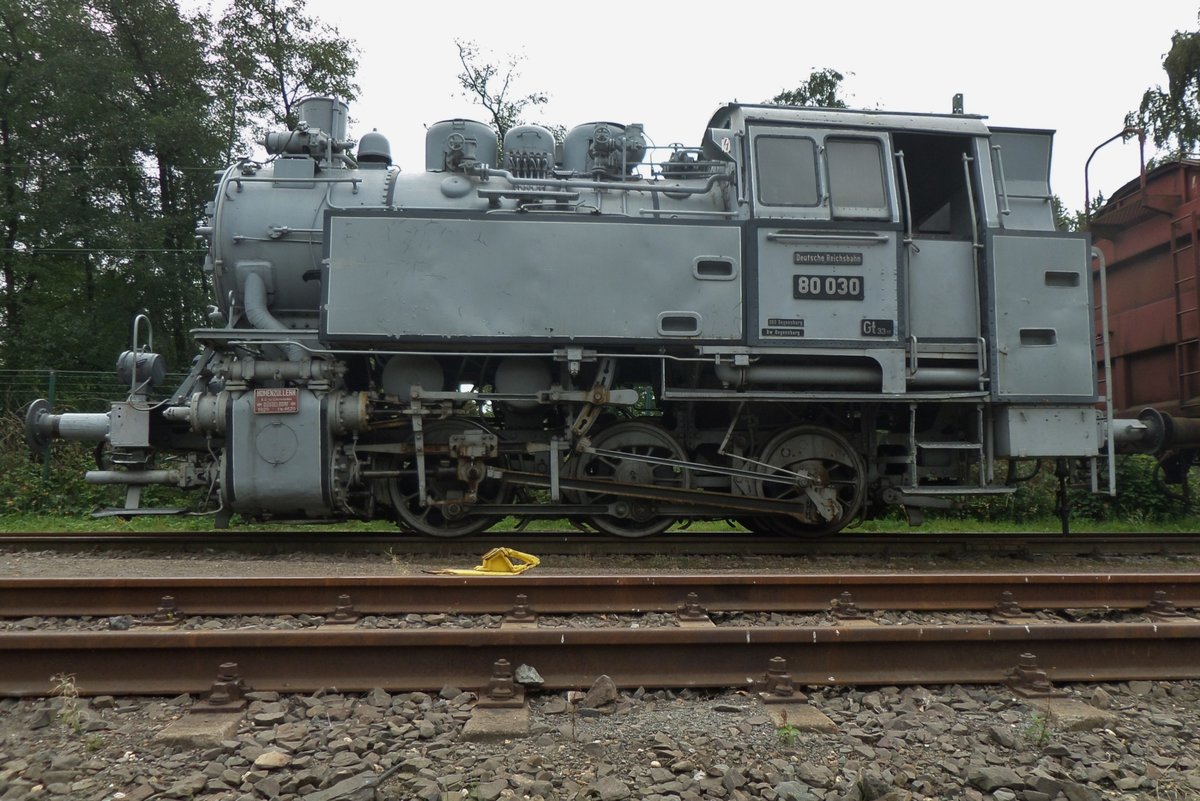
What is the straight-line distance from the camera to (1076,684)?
11.9 feet

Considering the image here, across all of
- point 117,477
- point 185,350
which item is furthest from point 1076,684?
point 185,350

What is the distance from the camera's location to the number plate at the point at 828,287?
677cm

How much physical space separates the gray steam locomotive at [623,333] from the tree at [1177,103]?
18122 millimetres

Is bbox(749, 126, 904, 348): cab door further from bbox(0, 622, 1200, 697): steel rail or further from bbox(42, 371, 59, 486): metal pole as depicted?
bbox(42, 371, 59, 486): metal pole

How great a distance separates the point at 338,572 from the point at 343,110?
489 cm

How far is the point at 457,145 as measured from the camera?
24.1 feet

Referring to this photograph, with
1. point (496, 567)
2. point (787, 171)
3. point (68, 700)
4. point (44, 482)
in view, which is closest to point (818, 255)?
point (787, 171)

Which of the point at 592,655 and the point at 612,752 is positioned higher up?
the point at 592,655

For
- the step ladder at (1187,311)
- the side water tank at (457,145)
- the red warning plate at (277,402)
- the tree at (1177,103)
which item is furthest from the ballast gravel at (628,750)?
the tree at (1177,103)

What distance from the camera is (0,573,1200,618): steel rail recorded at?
4578 millimetres

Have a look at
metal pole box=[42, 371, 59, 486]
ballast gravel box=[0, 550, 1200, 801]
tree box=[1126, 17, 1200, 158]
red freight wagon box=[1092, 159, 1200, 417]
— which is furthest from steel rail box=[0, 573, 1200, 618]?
tree box=[1126, 17, 1200, 158]

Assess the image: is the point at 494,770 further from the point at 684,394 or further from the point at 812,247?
the point at 812,247

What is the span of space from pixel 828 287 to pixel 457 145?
12.1ft

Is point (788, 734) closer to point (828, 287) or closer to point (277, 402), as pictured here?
point (828, 287)
